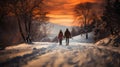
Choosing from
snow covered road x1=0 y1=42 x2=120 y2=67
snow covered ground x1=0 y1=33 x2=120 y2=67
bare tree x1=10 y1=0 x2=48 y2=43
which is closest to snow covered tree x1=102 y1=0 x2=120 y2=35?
bare tree x1=10 y1=0 x2=48 y2=43

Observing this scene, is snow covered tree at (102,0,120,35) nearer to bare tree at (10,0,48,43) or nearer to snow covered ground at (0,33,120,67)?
bare tree at (10,0,48,43)

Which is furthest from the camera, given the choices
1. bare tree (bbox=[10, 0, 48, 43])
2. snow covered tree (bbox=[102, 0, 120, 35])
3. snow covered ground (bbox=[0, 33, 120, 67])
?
bare tree (bbox=[10, 0, 48, 43])

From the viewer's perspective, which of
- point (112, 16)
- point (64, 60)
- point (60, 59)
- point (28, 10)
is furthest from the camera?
point (28, 10)

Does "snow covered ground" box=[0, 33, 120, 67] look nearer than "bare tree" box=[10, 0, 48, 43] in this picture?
Yes

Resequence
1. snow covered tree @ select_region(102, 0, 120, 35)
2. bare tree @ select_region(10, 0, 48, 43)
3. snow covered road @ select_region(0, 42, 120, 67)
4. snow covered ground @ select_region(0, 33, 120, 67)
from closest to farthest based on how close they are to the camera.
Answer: snow covered road @ select_region(0, 42, 120, 67)
snow covered ground @ select_region(0, 33, 120, 67)
snow covered tree @ select_region(102, 0, 120, 35)
bare tree @ select_region(10, 0, 48, 43)

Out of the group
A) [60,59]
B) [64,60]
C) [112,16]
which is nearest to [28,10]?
[112,16]

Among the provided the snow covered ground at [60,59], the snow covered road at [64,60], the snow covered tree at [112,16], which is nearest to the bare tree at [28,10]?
the snow covered tree at [112,16]

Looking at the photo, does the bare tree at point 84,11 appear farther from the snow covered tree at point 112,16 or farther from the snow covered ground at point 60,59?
the snow covered ground at point 60,59

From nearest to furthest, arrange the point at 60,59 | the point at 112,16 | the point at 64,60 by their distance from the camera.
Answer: the point at 64,60, the point at 60,59, the point at 112,16

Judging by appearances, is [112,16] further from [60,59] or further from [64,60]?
[64,60]

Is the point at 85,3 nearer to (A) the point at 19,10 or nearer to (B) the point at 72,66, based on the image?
(A) the point at 19,10

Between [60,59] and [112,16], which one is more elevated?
[60,59]

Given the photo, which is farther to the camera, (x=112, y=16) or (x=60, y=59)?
(x=112, y=16)

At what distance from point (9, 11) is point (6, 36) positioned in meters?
36.9
